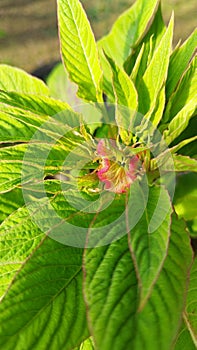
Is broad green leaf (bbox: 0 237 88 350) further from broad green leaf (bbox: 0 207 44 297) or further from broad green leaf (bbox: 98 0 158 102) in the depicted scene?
broad green leaf (bbox: 98 0 158 102)

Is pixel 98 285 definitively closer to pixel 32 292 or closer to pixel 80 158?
pixel 32 292

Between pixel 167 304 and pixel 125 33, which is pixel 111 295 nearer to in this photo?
pixel 167 304

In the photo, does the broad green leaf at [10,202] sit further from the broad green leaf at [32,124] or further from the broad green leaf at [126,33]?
the broad green leaf at [126,33]

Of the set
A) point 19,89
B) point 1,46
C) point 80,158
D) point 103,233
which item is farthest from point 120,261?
point 1,46

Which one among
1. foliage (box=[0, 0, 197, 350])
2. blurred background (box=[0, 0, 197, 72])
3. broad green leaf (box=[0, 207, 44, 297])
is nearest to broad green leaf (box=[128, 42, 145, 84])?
foliage (box=[0, 0, 197, 350])

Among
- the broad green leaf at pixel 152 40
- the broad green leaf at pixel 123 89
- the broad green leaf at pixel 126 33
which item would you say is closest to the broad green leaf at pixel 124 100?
the broad green leaf at pixel 123 89

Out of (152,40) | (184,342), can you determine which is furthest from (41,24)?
(184,342)
